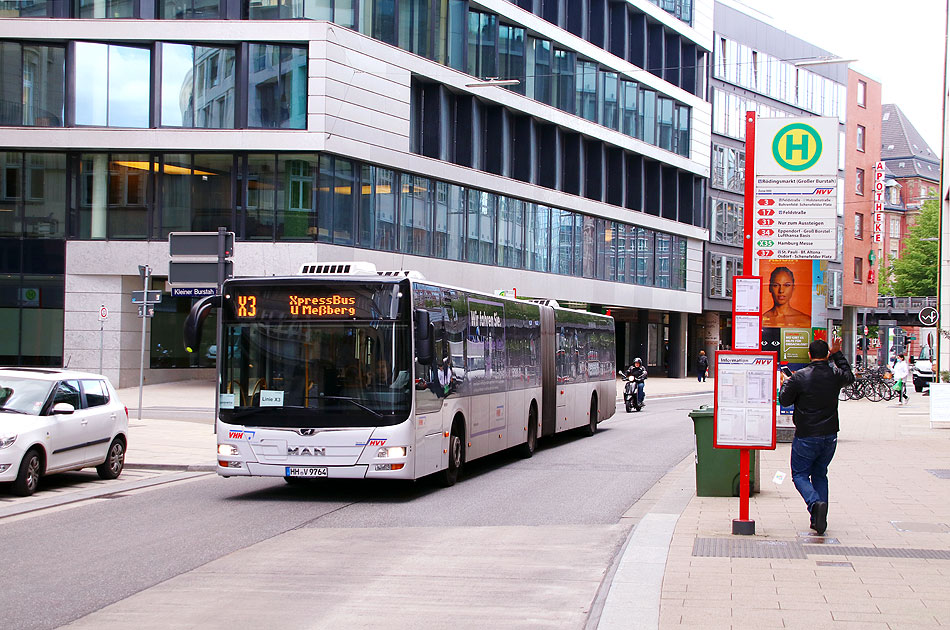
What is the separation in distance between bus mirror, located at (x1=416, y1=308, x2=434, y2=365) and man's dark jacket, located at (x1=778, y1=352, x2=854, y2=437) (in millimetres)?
4459

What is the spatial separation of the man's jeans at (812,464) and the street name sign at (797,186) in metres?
6.09

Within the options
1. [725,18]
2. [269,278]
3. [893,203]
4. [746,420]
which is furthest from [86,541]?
[893,203]

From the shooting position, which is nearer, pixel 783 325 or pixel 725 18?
pixel 783 325

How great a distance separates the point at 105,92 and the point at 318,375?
2483 centimetres

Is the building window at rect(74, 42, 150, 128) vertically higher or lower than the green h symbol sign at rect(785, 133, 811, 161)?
higher

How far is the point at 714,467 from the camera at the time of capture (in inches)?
512

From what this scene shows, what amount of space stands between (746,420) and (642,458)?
30.8ft

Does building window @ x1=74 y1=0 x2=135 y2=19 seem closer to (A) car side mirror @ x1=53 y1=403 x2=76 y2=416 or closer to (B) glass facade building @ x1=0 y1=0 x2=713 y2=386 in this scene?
(B) glass facade building @ x1=0 y1=0 x2=713 y2=386

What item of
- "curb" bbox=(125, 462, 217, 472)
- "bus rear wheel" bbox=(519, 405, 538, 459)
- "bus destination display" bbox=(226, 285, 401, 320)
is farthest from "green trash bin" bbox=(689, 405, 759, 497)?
"curb" bbox=(125, 462, 217, 472)

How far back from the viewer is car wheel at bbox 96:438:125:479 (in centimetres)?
1514

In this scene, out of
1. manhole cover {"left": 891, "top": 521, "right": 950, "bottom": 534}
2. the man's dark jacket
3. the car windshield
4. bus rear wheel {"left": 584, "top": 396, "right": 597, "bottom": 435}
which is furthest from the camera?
bus rear wheel {"left": 584, "top": 396, "right": 597, "bottom": 435}

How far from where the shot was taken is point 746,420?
9930 millimetres

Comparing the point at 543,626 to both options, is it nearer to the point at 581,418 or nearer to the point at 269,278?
the point at 269,278

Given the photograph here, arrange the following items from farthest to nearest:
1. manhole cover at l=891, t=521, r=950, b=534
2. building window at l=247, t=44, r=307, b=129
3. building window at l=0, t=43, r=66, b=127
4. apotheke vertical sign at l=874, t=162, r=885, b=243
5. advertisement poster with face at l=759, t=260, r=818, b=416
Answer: apotheke vertical sign at l=874, t=162, r=885, b=243, building window at l=0, t=43, r=66, b=127, building window at l=247, t=44, r=307, b=129, advertisement poster with face at l=759, t=260, r=818, b=416, manhole cover at l=891, t=521, r=950, b=534
